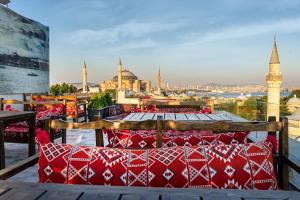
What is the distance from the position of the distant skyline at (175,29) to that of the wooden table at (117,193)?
9820mm

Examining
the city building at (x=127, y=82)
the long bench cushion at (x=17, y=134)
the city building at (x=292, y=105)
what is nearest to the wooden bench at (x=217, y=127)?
the long bench cushion at (x=17, y=134)

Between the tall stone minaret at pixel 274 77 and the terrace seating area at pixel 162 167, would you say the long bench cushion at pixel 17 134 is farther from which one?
the tall stone minaret at pixel 274 77

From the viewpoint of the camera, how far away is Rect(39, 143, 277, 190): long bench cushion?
49.7 inches

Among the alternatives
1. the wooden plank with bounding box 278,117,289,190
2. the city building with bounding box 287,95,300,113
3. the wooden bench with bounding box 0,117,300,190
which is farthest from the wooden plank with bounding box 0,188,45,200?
the city building with bounding box 287,95,300,113

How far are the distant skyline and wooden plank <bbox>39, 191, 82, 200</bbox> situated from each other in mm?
9884

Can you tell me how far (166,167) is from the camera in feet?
4.19

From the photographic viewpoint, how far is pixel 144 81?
77.7 m

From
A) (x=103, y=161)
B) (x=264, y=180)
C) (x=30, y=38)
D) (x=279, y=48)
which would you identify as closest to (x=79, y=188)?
(x=103, y=161)

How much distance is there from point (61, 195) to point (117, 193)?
0.19 metres

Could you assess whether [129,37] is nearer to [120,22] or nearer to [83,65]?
[120,22]

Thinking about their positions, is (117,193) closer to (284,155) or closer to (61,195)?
(61,195)

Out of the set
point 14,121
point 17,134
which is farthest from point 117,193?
point 17,134

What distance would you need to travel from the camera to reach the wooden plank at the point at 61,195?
936 mm

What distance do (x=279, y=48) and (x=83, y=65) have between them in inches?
1080
